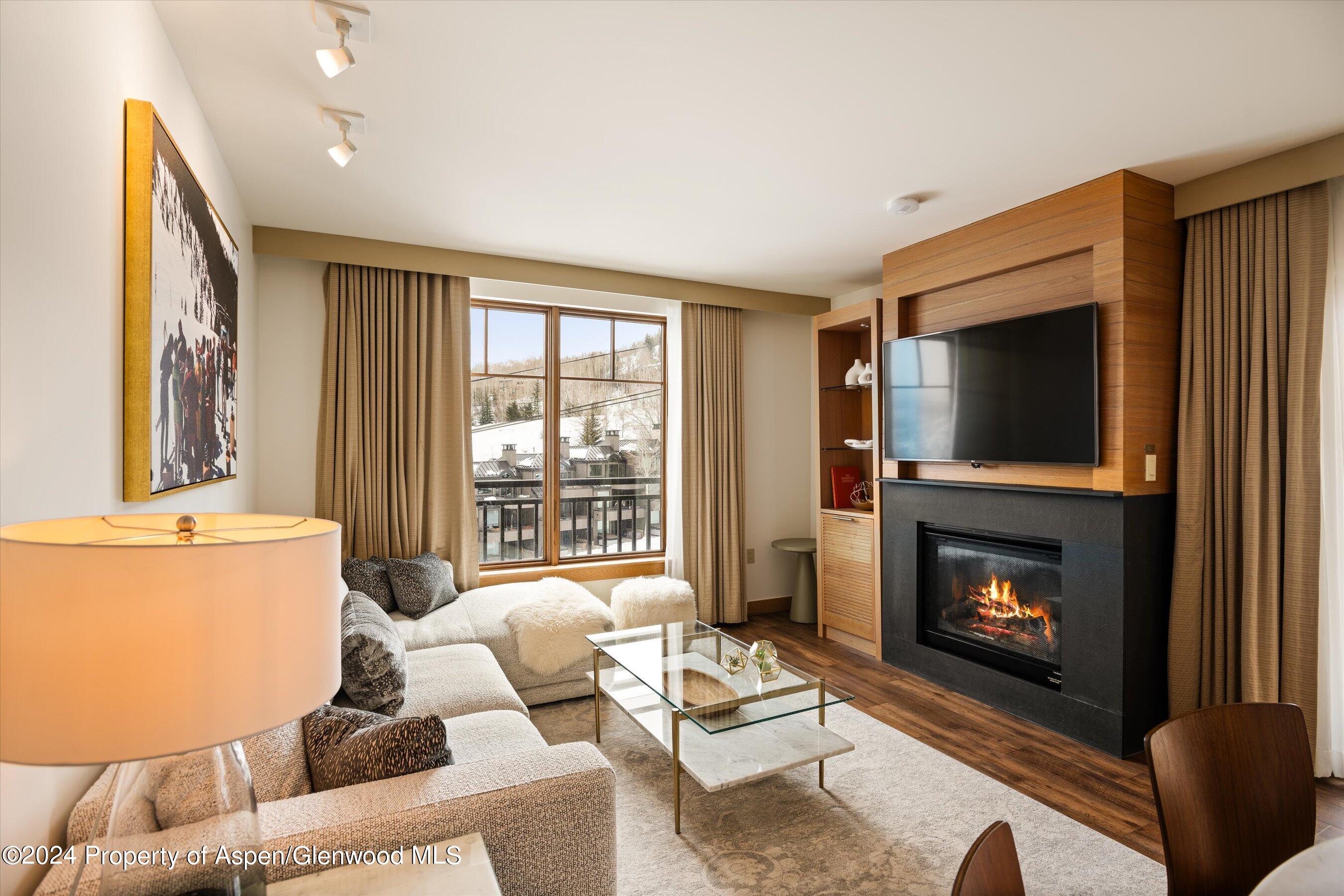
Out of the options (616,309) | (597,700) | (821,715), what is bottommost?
(597,700)

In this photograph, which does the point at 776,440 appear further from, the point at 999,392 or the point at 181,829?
the point at 181,829

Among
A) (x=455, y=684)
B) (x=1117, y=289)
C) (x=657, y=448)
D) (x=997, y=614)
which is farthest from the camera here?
(x=657, y=448)

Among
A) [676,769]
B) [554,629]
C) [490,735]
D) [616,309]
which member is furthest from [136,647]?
[616,309]

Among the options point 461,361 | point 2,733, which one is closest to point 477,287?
point 461,361

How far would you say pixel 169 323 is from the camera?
1.87 metres

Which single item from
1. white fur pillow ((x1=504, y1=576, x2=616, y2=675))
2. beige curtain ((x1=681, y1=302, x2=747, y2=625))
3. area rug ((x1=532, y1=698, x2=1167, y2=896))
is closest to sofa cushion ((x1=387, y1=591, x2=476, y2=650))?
white fur pillow ((x1=504, y1=576, x2=616, y2=675))

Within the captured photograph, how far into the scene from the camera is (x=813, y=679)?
2682mm

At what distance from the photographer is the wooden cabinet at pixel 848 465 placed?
4242 millimetres

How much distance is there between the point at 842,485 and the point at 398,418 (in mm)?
3032

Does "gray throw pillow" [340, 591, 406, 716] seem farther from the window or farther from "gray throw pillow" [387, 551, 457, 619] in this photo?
the window

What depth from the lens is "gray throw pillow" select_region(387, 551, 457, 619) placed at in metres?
3.62

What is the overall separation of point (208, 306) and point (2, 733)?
2059mm

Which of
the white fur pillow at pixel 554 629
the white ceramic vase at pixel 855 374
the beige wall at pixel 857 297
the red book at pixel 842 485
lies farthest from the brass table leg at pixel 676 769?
the beige wall at pixel 857 297

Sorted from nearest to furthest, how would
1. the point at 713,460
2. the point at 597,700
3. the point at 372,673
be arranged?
the point at 372,673, the point at 597,700, the point at 713,460
